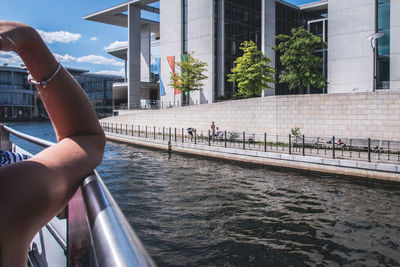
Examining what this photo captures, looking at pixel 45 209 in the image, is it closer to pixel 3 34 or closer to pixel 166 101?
pixel 3 34

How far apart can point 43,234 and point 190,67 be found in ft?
133

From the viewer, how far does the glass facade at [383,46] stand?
34.1 m

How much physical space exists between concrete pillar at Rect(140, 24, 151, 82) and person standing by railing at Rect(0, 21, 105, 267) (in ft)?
211

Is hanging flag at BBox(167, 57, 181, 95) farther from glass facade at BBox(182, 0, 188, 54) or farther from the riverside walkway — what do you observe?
the riverside walkway

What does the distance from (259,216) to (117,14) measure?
180 feet

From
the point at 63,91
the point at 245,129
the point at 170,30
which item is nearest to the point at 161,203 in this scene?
the point at 63,91

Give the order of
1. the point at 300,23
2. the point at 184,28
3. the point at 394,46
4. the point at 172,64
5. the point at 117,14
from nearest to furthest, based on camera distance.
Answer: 1. the point at 394,46
2. the point at 172,64
3. the point at 184,28
4. the point at 300,23
5. the point at 117,14

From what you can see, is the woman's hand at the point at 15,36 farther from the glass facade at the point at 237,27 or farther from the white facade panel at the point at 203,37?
the glass facade at the point at 237,27

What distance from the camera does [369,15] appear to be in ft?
114

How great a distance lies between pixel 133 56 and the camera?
5416 cm

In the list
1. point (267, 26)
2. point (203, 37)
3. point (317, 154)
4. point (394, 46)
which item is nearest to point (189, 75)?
point (203, 37)

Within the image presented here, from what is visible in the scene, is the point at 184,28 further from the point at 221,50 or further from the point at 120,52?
the point at 120,52

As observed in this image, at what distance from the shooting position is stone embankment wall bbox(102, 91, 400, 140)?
71.5 ft

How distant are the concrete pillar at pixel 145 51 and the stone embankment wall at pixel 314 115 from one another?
32.9 metres
